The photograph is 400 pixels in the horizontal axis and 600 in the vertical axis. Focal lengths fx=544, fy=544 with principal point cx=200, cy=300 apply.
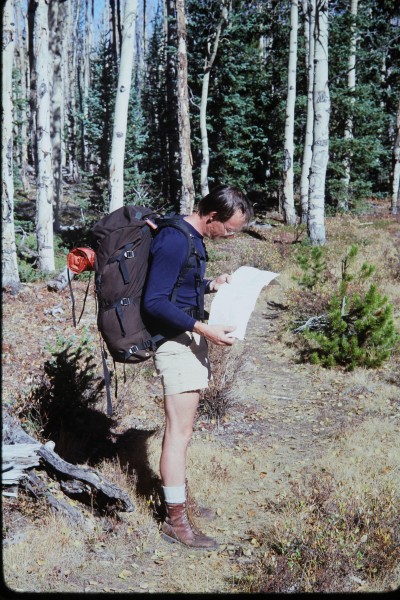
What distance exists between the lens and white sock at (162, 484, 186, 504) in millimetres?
3493

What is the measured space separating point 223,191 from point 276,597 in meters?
2.33

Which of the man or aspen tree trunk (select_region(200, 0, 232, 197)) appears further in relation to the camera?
aspen tree trunk (select_region(200, 0, 232, 197))

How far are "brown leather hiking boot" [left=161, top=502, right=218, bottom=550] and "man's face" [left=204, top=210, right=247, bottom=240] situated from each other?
176 cm

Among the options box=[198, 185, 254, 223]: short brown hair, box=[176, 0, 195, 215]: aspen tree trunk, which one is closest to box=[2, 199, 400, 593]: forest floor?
box=[198, 185, 254, 223]: short brown hair

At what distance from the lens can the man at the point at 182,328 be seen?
312 cm

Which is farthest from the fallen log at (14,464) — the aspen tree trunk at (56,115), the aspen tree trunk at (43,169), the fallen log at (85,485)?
the aspen tree trunk at (56,115)

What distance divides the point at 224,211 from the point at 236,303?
0.57 metres

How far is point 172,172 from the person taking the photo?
26.6 m

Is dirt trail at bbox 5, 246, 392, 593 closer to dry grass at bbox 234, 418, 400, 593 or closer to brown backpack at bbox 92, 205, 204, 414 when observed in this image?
dry grass at bbox 234, 418, 400, 593

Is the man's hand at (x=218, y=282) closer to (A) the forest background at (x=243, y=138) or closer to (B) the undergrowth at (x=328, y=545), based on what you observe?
(B) the undergrowth at (x=328, y=545)

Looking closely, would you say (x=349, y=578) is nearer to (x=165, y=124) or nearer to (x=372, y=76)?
(x=165, y=124)

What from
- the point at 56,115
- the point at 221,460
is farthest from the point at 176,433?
the point at 56,115

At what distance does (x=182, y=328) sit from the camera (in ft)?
10.2

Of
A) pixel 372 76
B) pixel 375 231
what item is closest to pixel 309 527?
pixel 375 231
